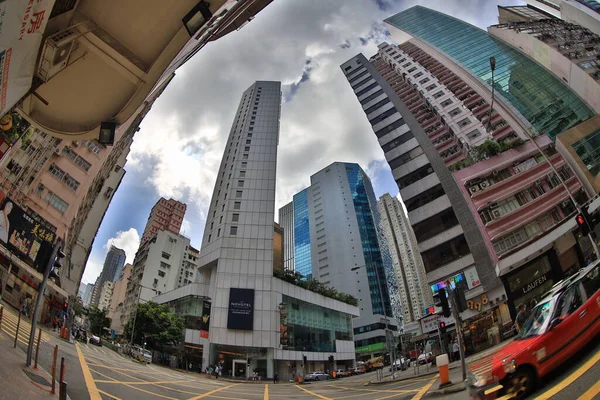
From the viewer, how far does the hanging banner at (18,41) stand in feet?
8.60

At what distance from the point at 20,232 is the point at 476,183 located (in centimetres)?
3764

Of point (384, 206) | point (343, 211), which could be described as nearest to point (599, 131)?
point (343, 211)

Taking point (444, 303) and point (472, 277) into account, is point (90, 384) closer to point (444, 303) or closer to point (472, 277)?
point (444, 303)

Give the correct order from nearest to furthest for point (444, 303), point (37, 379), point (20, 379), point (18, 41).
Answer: point (18, 41) < point (20, 379) < point (37, 379) < point (444, 303)

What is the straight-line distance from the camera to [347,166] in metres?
108

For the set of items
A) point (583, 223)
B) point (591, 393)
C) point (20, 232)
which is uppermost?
point (20, 232)

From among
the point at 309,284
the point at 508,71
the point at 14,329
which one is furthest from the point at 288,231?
the point at 14,329

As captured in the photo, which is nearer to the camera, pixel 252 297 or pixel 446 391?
pixel 446 391

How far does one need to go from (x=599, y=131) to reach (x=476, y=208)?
1143 cm

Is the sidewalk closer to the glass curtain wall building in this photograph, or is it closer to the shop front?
the shop front

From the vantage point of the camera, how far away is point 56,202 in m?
27.2

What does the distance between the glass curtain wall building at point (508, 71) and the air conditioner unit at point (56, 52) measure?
1604 inches

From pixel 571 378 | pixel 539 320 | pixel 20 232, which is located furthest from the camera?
pixel 20 232

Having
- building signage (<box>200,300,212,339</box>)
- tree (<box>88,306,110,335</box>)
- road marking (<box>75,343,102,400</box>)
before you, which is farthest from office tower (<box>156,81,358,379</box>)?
road marking (<box>75,343,102,400</box>)
